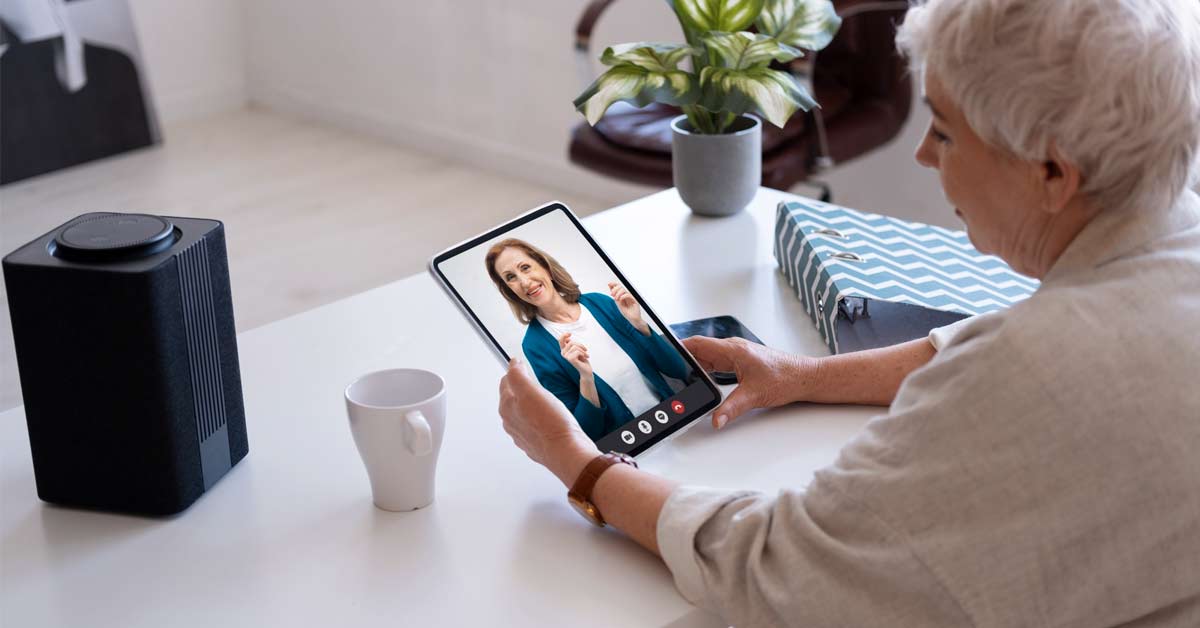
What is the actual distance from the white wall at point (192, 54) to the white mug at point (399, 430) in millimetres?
3911

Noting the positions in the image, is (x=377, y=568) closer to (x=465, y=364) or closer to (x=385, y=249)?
(x=465, y=364)

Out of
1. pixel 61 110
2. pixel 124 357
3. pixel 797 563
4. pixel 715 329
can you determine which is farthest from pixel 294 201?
pixel 797 563

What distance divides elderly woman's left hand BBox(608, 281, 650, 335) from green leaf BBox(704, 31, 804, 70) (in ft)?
1.71

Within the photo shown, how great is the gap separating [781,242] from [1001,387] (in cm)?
77

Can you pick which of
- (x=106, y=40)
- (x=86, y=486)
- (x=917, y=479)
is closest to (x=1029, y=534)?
(x=917, y=479)

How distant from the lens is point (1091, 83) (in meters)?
0.88

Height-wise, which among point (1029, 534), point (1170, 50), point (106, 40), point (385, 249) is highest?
point (1170, 50)

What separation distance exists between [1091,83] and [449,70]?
3653mm

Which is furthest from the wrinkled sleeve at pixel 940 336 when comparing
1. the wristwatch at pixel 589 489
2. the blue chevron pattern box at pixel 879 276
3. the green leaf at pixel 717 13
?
the green leaf at pixel 717 13

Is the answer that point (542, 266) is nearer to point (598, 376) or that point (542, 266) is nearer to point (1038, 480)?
point (598, 376)

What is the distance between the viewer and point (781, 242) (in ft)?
5.36

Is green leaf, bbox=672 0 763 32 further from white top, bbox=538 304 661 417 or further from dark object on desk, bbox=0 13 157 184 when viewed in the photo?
dark object on desk, bbox=0 13 157 184

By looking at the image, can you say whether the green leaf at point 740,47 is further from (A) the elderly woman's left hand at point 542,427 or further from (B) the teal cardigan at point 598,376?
(A) the elderly woman's left hand at point 542,427

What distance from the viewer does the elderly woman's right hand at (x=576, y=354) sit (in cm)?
125
